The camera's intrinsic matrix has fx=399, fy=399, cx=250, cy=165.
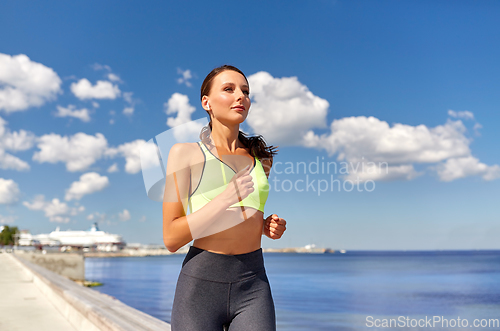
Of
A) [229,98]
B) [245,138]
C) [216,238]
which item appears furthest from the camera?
[245,138]

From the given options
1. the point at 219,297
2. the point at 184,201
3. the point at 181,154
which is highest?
the point at 181,154

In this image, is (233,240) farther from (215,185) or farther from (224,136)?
(224,136)

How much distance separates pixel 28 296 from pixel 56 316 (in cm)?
303

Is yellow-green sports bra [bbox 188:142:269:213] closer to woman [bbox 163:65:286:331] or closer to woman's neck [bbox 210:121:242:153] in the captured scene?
woman [bbox 163:65:286:331]

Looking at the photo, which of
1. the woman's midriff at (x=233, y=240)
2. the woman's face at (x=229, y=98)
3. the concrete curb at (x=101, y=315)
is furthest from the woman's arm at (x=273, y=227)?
the concrete curb at (x=101, y=315)

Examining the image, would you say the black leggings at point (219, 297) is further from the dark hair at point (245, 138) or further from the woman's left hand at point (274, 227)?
the dark hair at point (245, 138)

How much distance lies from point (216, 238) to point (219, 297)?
9.0 inches

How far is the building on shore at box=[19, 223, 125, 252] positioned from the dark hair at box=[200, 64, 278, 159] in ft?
400

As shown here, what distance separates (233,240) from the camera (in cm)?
159

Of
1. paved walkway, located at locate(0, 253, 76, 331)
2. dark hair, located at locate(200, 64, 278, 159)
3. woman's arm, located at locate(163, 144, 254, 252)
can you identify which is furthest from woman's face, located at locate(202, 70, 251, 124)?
paved walkway, located at locate(0, 253, 76, 331)

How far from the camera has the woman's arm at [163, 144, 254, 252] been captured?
4.80ft

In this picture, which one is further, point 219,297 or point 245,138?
point 245,138

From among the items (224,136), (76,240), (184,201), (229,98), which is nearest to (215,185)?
(184,201)

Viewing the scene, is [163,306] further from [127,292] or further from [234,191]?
[234,191]
